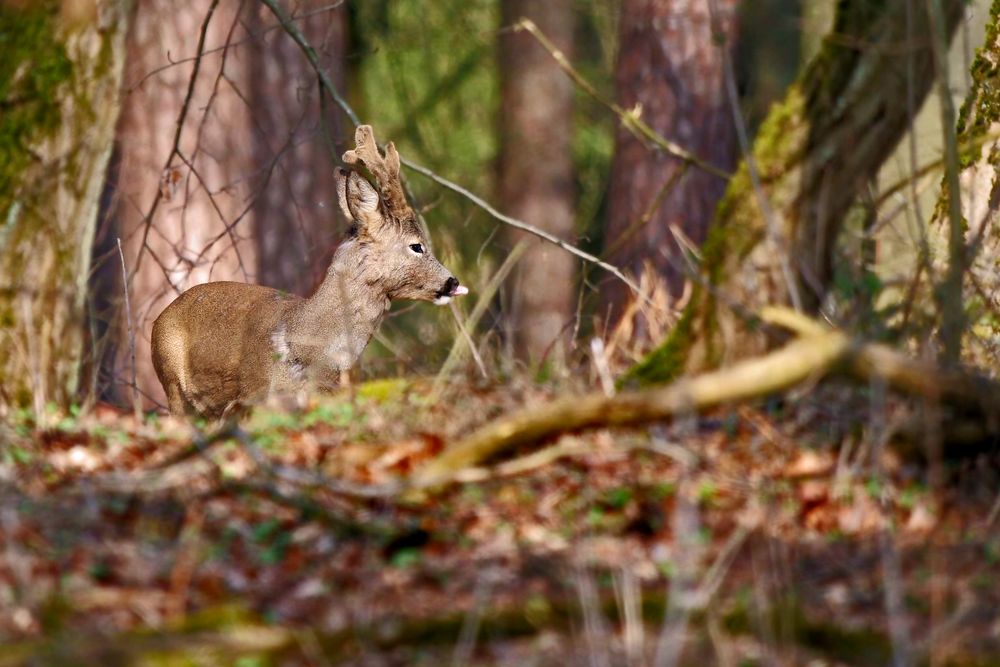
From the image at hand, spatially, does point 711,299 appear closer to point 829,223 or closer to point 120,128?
point 829,223

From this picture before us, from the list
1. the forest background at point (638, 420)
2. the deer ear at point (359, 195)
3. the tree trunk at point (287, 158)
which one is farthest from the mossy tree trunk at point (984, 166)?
the tree trunk at point (287, 158)

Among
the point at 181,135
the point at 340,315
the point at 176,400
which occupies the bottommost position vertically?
the point at 176,400

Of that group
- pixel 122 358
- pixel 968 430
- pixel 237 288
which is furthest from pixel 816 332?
pixel 122 358

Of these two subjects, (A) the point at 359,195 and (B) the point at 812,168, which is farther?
(A) the point at 359,195

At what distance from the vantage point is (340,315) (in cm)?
873

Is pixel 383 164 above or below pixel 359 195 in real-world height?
above

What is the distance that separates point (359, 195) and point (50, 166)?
5.95 feet

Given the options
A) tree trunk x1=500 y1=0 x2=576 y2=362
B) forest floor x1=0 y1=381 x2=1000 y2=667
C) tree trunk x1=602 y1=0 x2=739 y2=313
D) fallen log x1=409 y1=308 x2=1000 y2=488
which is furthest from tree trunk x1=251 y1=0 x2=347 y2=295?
fallen log x1=409 y1=308 x2=1000 y2=488

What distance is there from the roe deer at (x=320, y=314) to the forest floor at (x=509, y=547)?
8.67 feet

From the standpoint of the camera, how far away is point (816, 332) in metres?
5.18

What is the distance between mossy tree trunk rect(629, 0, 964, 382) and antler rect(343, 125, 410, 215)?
2.99 meters

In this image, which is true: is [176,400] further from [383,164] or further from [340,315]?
[383,164]

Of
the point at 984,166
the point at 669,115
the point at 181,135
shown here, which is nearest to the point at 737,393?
the point at 984,166

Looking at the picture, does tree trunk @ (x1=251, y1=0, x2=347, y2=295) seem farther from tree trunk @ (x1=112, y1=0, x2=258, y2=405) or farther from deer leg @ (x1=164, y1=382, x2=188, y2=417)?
deer leg @ (x1=164, y1=382, x2=188, y2=417)
